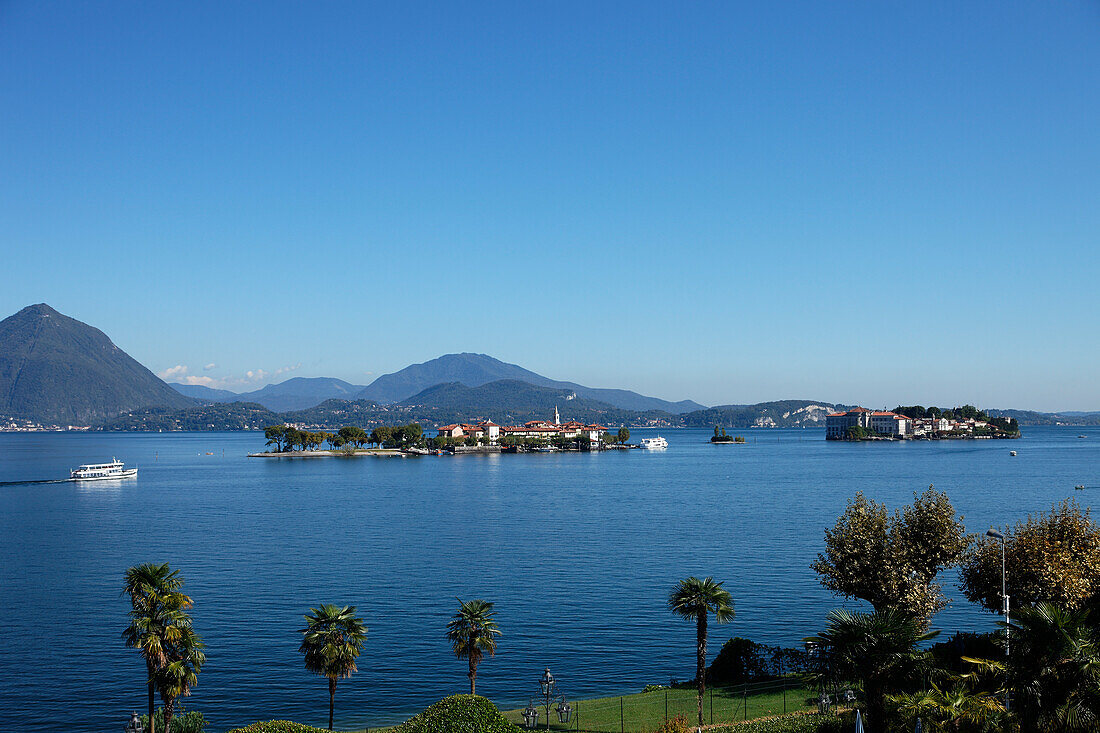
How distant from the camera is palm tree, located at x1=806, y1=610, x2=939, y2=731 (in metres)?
18.8

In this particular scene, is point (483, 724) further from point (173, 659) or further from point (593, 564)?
point (593, 564)

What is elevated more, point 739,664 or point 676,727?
point 676,727

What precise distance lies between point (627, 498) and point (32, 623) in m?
67.8

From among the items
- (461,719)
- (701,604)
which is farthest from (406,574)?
(461,719)

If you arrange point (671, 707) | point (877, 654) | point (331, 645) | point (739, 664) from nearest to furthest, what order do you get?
point (877, 654)
point (331, 645)
point (671, 707)
point (739, 664)

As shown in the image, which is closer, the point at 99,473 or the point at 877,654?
the point at 877,654

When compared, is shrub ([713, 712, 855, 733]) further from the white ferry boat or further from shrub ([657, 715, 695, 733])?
the white ferry boat

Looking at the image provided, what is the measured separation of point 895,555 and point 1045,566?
14.6ft

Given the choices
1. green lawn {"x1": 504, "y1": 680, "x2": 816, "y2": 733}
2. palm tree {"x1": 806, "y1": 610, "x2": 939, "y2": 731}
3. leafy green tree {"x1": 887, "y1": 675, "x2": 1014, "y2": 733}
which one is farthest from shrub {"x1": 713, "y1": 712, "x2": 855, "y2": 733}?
leafy green tree {"x1": 887, "y1": 675, "x2": 1014, "y2": 733}

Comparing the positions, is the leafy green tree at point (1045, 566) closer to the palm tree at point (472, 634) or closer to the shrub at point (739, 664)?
the shrub at point (739, 664)

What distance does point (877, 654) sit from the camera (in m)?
18.8

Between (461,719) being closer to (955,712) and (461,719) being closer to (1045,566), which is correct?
(955,712)

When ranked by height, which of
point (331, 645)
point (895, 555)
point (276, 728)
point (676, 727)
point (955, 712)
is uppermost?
point (895, 555)

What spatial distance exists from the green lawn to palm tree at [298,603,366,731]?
5.73 metres
